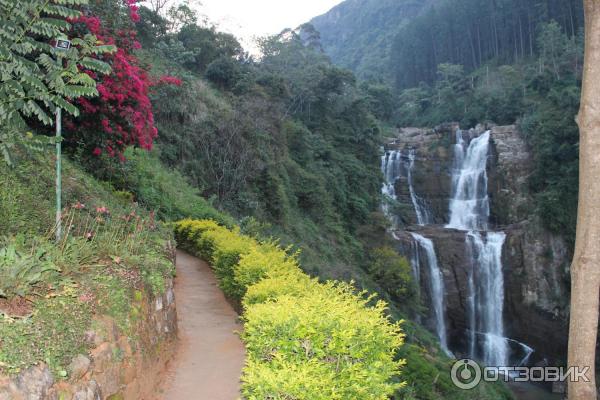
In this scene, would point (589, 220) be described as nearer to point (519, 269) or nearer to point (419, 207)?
point (519, 269)

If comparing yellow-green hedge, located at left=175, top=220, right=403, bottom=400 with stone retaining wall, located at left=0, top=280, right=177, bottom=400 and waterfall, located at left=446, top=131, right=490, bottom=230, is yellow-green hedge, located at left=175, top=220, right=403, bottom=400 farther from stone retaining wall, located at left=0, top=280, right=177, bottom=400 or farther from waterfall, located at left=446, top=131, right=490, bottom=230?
waterfall, located at left=446, top=131, right=490, bottom=230

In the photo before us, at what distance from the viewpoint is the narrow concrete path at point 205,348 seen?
5.41 metres

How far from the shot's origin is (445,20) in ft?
215

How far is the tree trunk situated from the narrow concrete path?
334 cm

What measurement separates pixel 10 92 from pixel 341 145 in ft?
99.0

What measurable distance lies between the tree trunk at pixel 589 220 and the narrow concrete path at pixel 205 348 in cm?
334

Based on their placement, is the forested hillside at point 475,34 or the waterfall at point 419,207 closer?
the waterfall at point 419,207

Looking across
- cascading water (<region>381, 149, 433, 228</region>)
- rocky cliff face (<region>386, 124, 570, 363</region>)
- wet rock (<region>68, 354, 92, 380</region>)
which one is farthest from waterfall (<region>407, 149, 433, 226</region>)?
wet rock (<region>68, 354, 92, 380</region>)

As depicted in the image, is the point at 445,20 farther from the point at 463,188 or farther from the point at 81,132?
the point at 81,132

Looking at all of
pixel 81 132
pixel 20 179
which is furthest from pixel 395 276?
pixel 20 179

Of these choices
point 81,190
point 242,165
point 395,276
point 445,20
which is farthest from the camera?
point 445,20

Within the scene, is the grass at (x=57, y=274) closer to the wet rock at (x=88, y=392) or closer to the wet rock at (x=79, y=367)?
the wet rock at (x=79, y=367)

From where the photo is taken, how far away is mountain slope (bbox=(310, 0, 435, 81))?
85938mm

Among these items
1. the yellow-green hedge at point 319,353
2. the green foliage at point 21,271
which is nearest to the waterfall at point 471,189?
the yellow-green hedge at point 319,353
